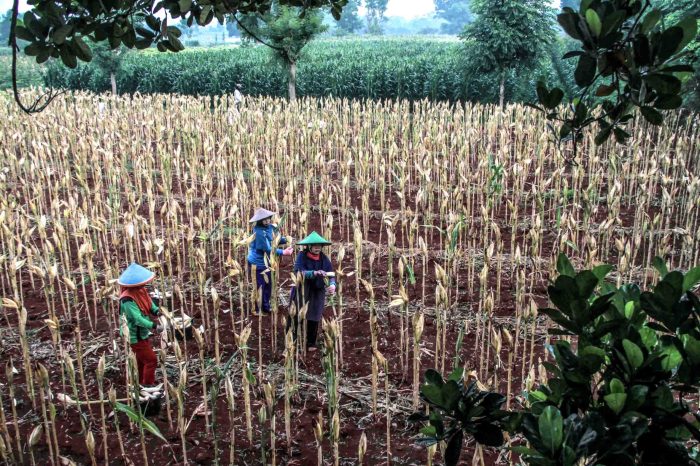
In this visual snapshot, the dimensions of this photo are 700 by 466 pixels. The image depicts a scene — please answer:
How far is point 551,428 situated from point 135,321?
8.19 feet

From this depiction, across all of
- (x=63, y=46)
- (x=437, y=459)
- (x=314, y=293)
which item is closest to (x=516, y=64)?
(x=314, y=293)

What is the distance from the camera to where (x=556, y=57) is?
1656 cm

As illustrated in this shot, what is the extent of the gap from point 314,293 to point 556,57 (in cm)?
1491

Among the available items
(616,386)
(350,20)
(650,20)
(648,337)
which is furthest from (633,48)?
(350,20)

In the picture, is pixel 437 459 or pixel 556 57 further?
pixel 556 57

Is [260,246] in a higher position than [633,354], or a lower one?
lower

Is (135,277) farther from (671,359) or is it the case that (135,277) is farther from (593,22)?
(671,359)

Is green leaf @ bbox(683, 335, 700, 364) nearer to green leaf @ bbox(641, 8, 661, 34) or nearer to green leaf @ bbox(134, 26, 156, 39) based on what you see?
green leaf @ bbox(641, 8, 661, 34)

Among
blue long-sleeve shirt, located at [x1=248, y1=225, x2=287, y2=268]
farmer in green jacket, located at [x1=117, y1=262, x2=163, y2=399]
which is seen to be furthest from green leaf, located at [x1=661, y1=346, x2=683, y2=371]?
blue long-sleeve shirt, located at [x1=248, y1=225, x2=287, y2=268]

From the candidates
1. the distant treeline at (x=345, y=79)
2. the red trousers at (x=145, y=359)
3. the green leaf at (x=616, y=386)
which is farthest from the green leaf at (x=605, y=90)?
the distant treeline at (x=345, y=79)

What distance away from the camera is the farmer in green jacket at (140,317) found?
3027 millimetres

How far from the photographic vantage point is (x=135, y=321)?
3023 mm

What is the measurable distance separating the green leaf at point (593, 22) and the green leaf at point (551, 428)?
2.42 ft

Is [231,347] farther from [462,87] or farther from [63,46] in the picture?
[462,87]
